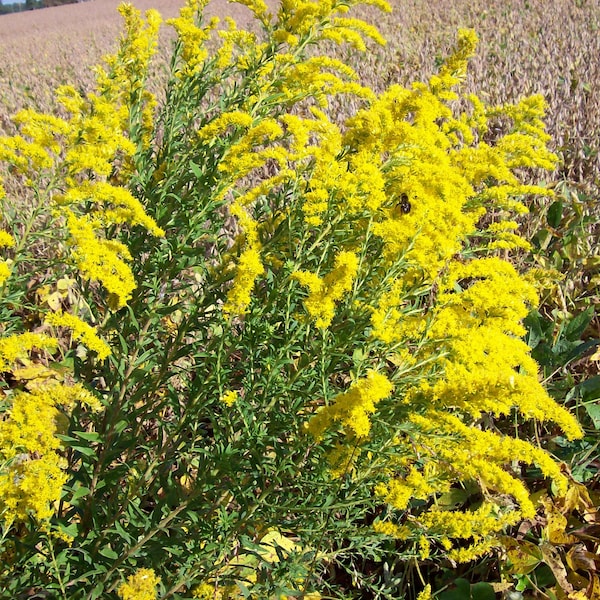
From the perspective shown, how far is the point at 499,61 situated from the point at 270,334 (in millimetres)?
6328

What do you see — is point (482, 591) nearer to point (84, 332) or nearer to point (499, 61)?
point (84, 332)

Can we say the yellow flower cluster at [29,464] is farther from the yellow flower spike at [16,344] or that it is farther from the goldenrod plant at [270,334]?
the yellow flower spike at [16,344]

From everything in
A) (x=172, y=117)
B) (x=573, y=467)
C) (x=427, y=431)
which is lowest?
(x=573, y=467)

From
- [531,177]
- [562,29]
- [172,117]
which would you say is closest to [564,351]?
[531,177]

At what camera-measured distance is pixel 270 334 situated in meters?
1.96

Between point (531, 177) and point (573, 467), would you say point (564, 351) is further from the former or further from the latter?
point (531, 177)

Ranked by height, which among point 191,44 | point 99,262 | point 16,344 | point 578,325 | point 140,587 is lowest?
point 578,325

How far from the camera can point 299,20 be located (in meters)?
2.20

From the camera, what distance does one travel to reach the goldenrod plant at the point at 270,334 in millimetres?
1794

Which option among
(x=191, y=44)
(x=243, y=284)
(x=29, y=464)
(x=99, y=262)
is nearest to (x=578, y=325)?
(x=243, y=284)

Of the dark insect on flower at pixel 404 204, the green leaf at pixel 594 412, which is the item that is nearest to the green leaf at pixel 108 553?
the dark insect on flower at pixel 404 204

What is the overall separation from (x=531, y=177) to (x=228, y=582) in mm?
3663

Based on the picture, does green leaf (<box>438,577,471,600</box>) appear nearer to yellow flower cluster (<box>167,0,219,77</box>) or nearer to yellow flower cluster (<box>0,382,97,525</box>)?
yellow flower cluster (<box>0,382,97,525</box>)

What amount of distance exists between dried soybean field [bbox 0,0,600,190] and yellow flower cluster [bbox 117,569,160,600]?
12.2 ft
